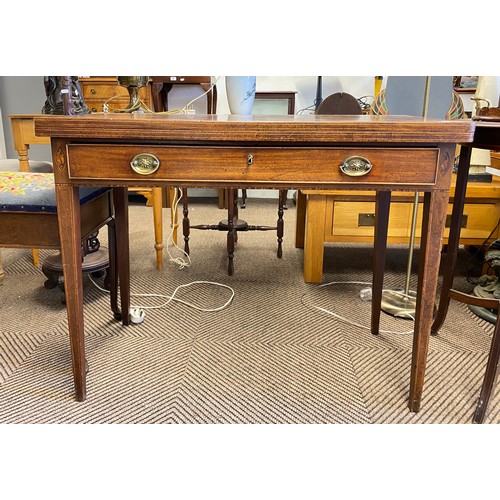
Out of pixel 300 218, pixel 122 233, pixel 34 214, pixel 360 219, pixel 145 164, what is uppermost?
pixel 145 164

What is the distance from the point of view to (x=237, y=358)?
56.4 inches

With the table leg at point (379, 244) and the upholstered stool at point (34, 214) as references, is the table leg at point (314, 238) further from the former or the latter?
the upholstered stool at point (34, 214)

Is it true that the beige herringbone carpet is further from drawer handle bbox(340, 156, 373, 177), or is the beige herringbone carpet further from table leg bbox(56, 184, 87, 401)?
drawer handle bbox(340, 156, 373, 177)

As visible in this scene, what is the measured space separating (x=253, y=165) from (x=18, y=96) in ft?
12.4

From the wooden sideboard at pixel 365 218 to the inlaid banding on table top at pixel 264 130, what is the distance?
3.42ft

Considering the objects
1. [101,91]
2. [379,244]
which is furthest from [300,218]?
[101,91]

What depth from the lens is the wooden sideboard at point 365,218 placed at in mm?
2025

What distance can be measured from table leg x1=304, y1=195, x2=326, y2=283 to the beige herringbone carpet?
0.07 meters

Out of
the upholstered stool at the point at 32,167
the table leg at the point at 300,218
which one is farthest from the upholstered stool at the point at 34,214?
the table leg at the point at 300,218

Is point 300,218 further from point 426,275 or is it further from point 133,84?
point 426,275

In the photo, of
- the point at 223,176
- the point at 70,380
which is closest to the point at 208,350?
the point at 70,380

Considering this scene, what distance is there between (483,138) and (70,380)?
1403mm

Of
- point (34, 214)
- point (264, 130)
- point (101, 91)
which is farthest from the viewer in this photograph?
point (101, 91)

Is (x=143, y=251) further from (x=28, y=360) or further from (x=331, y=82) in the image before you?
(x=331, y=82)
